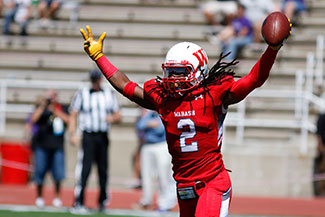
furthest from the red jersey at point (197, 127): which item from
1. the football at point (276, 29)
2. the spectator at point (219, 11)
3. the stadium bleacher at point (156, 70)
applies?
the spectator at point (219, 11)

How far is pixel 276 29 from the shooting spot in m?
4.31

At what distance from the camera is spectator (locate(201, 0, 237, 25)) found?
1466 centimetres

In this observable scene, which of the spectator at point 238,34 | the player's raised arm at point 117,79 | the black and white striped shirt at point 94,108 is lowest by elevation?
the black and white striped shirt at point 94,108

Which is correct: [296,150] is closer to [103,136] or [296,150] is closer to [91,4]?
[103,136]

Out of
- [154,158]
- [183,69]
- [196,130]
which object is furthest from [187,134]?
[154,158]

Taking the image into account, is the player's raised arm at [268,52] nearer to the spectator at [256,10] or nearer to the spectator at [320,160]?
the spectator at [320,160]

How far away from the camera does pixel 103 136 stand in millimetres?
9273

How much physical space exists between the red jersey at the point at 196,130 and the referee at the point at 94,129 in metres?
4.55

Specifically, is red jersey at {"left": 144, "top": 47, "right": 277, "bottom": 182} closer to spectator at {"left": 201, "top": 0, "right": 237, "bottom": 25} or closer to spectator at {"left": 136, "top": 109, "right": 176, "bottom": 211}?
spectator at {"left": 136, "top": 109, "right": 176, "bottom": 211}

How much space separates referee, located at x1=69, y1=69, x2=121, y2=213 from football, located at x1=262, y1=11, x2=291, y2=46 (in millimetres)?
5066

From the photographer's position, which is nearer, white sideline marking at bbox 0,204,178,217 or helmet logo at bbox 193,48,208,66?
helmet logo at bbox 193,48,208,66

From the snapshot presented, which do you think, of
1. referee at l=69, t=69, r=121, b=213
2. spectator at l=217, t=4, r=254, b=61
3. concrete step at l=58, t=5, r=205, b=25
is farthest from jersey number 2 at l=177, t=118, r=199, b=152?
concrete step at l=58, t=5, r=205, b=25

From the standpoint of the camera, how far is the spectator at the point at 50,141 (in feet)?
32.3

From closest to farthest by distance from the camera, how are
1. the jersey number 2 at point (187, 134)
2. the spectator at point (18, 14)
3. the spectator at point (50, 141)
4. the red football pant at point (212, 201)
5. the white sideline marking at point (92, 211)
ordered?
the red football pant at point (212, 201) < the jersey number 2 at point (187, 134) < the white sideline marking at point (92, 211) < the spectator at point (50, 141) < the spectator at point (18, 14)
